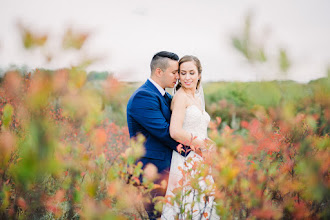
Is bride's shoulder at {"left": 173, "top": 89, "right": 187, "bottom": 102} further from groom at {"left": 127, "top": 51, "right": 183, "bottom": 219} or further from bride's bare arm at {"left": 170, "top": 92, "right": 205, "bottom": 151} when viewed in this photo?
groom at {"left": 127, "top": 51, "right": 183, "bottom": 219}

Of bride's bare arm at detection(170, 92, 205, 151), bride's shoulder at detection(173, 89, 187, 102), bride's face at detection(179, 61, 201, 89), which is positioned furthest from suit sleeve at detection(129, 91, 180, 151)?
bride's face at detection(179, 61, 201, 89)

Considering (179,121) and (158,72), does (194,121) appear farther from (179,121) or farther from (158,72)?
(158,72)

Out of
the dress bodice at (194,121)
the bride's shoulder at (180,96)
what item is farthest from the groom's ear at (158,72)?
the dress bodice at (194,121)

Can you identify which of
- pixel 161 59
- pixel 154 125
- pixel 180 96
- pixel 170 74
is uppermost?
pixel 161 59

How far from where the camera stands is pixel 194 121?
3119mm

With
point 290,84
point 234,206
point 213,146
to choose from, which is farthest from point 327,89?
point 234,206

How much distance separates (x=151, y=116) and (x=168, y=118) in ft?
1.04

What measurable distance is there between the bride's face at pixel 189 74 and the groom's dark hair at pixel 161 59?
0.21 metres

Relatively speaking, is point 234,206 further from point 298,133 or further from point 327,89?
point 327,89

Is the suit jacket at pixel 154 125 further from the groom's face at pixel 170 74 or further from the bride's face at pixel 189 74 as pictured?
the bride's face at pixel 189 74

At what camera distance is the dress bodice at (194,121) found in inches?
122

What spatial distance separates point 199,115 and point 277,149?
1128 mm

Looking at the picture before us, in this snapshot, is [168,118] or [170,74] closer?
[168,118]

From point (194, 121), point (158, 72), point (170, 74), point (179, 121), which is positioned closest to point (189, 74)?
point (170, 74)
